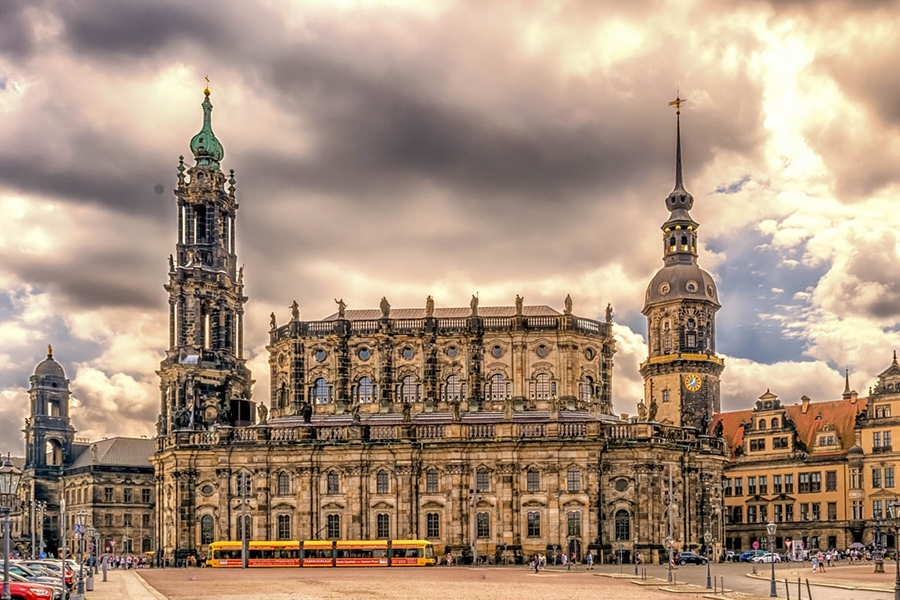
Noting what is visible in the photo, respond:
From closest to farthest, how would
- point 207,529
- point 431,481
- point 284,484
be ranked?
point 431,481 < point 284,484 < point 207,529

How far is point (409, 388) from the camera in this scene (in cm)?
10106

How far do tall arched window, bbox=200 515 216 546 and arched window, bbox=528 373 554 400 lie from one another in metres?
26.5

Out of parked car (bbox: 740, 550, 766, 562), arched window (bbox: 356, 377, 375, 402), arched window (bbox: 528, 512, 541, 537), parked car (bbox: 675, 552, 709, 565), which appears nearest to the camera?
parked car (bbox: 675, 552, 709, 565)

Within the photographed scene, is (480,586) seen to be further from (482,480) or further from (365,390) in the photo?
(365,390)

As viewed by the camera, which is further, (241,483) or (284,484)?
(241,483)

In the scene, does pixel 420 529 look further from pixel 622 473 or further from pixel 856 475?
pixel 856 475

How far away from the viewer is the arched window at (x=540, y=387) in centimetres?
9919

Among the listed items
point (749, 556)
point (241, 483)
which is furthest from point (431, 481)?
point (749, 556)

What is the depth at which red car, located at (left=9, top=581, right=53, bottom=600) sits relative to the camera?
125 ft

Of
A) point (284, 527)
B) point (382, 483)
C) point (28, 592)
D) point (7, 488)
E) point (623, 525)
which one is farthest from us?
point (284, 527)

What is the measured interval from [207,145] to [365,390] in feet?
85.3

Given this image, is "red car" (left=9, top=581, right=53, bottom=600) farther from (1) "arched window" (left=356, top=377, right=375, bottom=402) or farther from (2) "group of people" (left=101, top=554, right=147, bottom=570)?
(1) "arched window" (left=356, top=377, right=375, bottom=402)

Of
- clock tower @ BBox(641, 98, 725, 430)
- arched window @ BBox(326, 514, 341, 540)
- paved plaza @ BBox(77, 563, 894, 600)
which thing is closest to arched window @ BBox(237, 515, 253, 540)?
arched window @ BBox(326, 514, 341, 540)

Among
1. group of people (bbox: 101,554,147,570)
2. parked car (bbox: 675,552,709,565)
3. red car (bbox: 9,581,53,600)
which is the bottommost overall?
group of people (bbox: 101,554,147,570)
